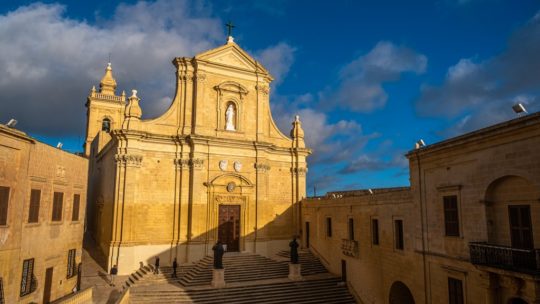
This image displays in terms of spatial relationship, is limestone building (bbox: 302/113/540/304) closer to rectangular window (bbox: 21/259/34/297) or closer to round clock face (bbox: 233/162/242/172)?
round clock face (bbox: 233/162/242/172)

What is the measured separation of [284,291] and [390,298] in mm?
5840

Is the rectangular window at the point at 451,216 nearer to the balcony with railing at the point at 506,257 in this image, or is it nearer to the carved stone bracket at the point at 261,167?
the balcony with railing at the point at 506,257

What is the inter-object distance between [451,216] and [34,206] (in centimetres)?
1670

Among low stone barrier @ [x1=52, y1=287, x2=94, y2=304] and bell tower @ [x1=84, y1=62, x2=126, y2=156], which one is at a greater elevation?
bell tower @ [x1=84, y1=62, x2=126, y2=156]

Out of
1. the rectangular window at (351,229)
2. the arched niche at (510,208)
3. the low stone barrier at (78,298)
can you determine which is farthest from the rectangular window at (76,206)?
the arched niche at (510,208)

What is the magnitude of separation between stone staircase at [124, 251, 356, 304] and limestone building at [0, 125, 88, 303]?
12.7 feet

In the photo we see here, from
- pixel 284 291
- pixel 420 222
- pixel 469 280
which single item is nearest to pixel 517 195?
pixel 469 280

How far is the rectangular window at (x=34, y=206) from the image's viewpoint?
586 inches

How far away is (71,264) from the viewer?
19172 mm

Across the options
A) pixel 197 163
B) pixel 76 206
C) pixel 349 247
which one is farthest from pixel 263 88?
pixel 76 206

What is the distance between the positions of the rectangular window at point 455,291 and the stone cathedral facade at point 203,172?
14.6m

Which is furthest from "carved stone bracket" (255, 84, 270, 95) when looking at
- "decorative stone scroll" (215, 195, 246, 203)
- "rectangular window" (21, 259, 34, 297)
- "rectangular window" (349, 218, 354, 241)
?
"rectangular window" (21, 259, 34, 297)

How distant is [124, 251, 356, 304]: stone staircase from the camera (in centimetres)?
1947

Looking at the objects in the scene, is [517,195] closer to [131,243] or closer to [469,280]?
[469,280]
